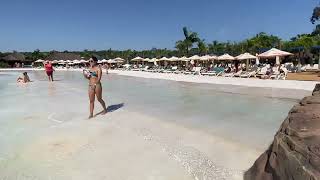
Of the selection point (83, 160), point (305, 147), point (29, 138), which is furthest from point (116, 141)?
point (305, 147)

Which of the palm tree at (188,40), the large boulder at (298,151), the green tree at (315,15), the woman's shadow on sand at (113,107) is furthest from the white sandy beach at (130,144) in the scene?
the palm tree at (188,40)

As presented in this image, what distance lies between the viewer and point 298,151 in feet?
8.45

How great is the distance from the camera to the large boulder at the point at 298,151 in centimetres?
236

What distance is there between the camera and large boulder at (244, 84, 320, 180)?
7.75 feet

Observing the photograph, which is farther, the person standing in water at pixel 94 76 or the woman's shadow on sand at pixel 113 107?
the woman's shadow on sand at pixel 113 107

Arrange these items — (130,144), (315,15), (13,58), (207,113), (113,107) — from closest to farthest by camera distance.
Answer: (130,144) → (207,113) → (113,107) → (315,15) → (13,58)

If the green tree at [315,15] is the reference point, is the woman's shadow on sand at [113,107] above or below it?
below

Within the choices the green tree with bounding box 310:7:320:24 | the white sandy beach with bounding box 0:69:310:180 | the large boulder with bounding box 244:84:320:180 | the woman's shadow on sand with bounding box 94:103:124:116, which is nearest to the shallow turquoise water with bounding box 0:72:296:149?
the white sandy beach with bounding box 0:69:310:180

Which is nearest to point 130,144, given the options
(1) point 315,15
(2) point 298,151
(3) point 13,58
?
(2) point 298,151

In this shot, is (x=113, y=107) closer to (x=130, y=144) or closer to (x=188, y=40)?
(x=130, y=144)

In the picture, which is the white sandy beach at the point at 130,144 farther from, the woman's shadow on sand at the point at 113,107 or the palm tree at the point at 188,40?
the palm tree at the point at 188,40

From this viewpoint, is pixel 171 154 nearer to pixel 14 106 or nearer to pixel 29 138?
pixel 29 138

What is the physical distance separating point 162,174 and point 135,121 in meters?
3.36

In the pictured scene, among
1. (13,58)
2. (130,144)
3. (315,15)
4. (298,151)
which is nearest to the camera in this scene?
(298,151)
